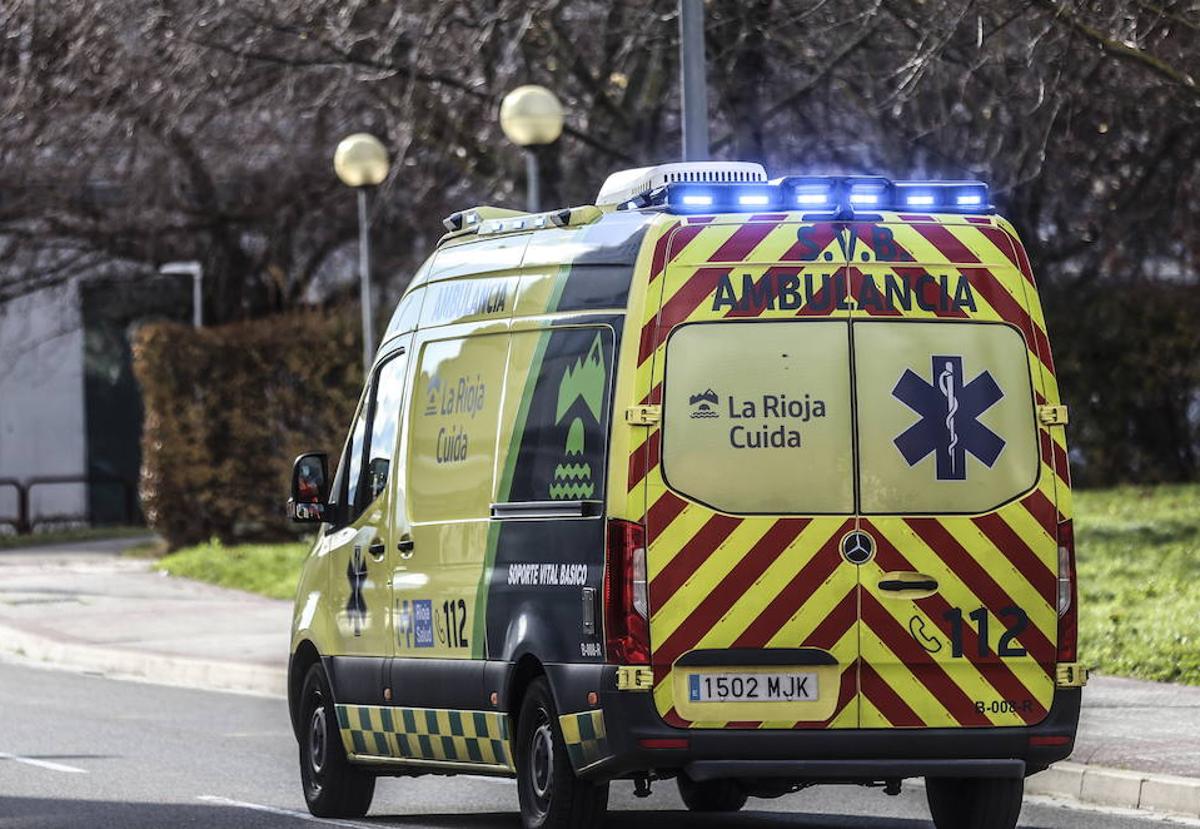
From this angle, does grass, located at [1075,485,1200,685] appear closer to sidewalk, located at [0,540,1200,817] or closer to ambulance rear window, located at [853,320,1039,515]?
sidewalk, located at [0,540,1200,817]

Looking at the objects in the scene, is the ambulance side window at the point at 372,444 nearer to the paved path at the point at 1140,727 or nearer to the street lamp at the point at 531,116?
the paved path at the point at 1140,727

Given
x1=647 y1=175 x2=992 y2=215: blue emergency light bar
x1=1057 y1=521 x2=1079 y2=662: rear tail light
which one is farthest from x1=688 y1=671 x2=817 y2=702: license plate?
x1=647 y1=175 x2=992 y2=215: blue emergency light bar

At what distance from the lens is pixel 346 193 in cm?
3111

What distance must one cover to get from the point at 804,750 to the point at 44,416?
3419 cm

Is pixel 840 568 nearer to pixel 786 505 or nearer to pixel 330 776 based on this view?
pixel 786 505

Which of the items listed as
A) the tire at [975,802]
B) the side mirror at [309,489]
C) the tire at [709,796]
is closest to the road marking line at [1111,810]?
the tire at [975,802]

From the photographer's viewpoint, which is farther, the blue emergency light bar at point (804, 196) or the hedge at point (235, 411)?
the hedge at point (235, 411)

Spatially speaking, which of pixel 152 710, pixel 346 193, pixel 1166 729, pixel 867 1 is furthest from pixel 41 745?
pixel 346 193

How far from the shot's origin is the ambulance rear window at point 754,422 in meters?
8.47

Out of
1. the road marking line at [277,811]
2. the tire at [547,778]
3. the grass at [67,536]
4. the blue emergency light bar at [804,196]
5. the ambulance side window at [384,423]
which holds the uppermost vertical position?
the blue emergency light bar at [804,196]

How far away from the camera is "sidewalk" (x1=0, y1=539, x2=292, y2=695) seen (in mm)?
18375

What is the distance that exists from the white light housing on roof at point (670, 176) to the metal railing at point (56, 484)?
2766 cm

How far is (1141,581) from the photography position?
1839 cm

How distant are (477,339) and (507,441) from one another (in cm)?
60
